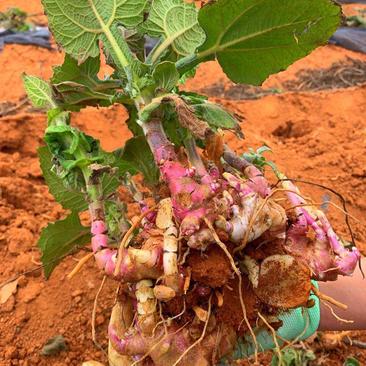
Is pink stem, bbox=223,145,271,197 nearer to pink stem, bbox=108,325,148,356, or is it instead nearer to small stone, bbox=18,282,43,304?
pink stem, bbox=108,325,148,356

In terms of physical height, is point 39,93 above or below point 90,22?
below

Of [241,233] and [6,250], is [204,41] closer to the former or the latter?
[241,233]

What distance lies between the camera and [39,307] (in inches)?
69.0

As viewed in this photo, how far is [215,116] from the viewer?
3.92 feet

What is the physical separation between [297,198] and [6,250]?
1.16 metres

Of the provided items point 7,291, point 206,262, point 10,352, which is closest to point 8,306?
point 7,291

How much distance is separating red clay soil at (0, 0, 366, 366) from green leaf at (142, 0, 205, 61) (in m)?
0.90

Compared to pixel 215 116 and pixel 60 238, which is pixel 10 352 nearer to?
pixel 60 238

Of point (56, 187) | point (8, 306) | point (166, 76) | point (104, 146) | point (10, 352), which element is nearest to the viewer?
point (166, 76)

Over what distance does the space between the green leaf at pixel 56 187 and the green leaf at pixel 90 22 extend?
319mm

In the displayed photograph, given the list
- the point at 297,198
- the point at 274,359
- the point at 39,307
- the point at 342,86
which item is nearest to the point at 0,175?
the point at 39,307

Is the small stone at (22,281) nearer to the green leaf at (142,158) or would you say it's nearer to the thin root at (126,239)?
the green leaf at (142,158)

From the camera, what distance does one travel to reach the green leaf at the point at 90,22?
122 cm

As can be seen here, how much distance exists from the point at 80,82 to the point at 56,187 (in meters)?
0.30
